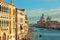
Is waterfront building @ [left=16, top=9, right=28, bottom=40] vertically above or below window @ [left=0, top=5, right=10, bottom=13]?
below

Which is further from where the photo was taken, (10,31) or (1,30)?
(10,31)

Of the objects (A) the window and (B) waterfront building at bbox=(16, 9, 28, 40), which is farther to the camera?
(B) waterfront building at bbox=(16, 9, 28, 40)

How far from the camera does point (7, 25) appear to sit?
26.4 m

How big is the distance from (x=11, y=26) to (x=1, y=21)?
9.43 ft

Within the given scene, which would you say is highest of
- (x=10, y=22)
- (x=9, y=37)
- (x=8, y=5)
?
(x=8, y=5)

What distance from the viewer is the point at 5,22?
25.9 metres

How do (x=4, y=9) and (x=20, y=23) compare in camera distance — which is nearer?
(x=4, y=9)

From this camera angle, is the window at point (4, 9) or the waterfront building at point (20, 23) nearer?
the window at point (4, 9)

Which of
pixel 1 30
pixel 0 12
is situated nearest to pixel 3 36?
pixel 1 30

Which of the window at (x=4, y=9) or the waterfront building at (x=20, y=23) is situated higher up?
the window at (x=4, y=9)

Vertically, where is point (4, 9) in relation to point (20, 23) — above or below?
above

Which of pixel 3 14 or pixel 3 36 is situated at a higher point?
pixel 3 14

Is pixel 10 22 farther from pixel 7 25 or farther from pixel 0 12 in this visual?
pixel 0 12

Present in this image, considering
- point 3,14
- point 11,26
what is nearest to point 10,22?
point 11,26
